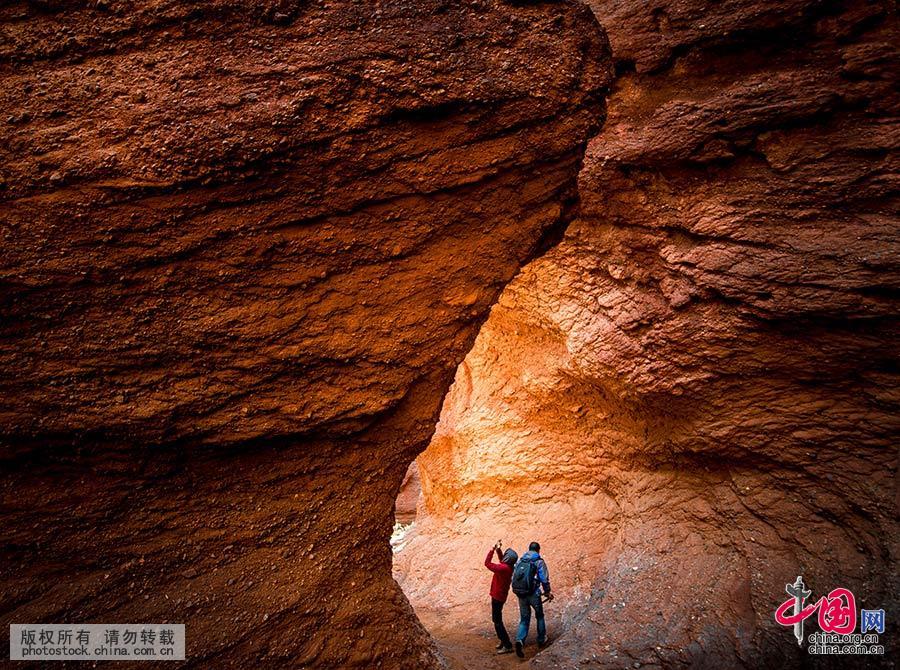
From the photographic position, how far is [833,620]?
4.15 metres

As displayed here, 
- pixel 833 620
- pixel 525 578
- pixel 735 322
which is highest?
pixel 735 322

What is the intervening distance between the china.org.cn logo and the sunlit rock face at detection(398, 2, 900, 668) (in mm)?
87

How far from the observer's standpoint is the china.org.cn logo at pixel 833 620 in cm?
394

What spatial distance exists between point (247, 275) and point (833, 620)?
201 inches

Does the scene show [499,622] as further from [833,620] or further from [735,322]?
[735,322]

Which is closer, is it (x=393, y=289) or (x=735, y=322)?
(x=393, y=289)

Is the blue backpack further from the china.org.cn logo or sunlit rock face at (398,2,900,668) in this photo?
the china.org.cn logo

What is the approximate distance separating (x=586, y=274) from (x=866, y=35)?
A: 10.1ft

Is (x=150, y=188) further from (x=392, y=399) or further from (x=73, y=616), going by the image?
(x=73, y=616)

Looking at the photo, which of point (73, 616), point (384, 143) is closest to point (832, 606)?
point (384, 143)

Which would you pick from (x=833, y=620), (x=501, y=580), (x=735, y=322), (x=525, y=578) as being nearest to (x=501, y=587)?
(x=501, y=580)

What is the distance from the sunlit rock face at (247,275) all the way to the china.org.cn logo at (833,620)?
315 centimetres

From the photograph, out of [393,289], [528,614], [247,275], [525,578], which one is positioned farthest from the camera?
[528,614]

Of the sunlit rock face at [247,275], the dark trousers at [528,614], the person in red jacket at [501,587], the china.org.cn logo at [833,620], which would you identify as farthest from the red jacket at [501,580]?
the china.org.cn logo at [833,620]
